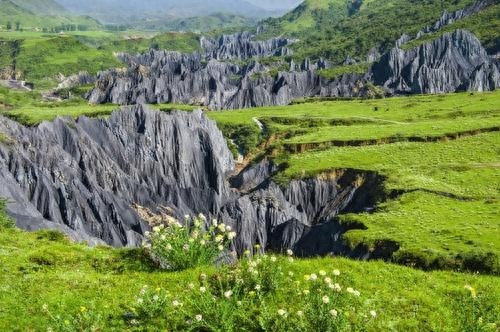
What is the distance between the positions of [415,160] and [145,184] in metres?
43.7

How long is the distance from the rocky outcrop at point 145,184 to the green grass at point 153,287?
31.4 metres

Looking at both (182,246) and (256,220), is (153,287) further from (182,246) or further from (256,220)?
(256,220)

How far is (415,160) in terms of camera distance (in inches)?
3346

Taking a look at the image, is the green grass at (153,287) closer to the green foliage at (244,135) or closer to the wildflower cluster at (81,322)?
the wildflower cluster at (81,322)

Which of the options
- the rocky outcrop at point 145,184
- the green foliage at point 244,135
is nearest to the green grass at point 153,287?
the rocky outcrop at point 145,184

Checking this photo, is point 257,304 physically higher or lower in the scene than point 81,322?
lower

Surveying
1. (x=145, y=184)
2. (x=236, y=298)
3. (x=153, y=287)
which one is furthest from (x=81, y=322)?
(x=145, y=184)

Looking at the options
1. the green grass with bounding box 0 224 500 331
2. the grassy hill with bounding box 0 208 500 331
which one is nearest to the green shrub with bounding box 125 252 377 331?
the grassy hill with bounding box 0 208 500 331

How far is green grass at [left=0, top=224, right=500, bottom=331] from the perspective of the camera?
48.5 ft

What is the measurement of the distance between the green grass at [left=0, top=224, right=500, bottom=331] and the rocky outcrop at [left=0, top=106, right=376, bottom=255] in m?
31.4

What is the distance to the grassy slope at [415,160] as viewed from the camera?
162 feet

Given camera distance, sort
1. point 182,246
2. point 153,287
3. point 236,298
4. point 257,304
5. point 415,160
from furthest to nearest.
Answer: point 415,160 → point 182,246 → point 153,287 → point 257,304 → point 236,298

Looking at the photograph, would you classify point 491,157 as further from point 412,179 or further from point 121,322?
point 121,322

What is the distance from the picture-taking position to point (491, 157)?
3150 inches
